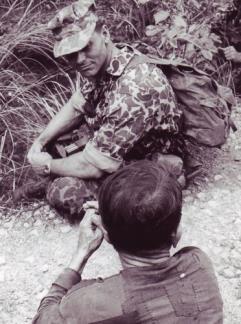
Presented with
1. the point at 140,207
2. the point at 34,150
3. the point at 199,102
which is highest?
the point at 140,207

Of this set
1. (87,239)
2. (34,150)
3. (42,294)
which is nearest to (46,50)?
(34,150)

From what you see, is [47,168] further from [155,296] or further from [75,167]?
[155,296]

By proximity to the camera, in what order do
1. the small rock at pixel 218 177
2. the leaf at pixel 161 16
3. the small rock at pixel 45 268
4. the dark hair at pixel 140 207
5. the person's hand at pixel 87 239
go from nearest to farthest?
the dark hair at pixel 140 207 < the person's hand at pixel 87 239 < the small rock at pixel 45 268 < the small rock at pixel 218 177 < the leaf at pixel 161 16

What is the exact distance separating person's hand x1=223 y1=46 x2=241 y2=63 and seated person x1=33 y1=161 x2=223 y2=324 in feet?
8.82

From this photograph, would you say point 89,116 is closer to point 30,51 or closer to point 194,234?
point 194,234

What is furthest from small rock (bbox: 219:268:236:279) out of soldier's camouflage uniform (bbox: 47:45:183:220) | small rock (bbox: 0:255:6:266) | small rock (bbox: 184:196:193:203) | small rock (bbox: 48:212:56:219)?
small rock (bbox: 0:255:6:266)

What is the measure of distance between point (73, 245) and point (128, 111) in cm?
90

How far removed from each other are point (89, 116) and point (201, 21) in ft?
4.47

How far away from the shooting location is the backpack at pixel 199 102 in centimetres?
342

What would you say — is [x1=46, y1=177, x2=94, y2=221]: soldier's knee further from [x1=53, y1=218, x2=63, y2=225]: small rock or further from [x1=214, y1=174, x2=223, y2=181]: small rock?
[x1=214, y1=174, x2=223, y2=181]: small rock

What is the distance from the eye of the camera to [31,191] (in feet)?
12.4

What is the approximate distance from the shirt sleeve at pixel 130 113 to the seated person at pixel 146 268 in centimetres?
119

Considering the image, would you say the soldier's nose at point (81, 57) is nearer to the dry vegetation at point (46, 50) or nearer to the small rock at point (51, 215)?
the dry vegetation at point (46, 50)

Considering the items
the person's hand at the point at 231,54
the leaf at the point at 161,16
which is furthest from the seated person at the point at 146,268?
the person's hand at the point at 231,54
